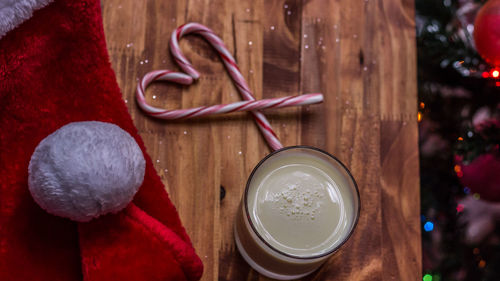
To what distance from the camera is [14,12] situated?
695 millimetres

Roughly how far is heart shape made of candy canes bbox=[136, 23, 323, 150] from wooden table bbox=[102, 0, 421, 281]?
19 mm

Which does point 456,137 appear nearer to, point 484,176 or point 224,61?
point 484,176

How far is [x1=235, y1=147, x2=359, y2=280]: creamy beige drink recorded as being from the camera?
73 cm

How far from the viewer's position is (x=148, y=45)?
34.5 inches

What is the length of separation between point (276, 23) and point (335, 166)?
0.31 m

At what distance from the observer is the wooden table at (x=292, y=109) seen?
85 cm

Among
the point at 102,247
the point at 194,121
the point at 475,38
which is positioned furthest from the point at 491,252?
the point at 102,247

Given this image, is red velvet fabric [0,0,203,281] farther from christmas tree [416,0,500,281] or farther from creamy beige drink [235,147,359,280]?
christmas tree [416,0,500,281]

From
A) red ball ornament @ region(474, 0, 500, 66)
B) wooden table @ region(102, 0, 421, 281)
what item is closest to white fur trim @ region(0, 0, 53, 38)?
wooden table @ region(102, 0, 421, 281)

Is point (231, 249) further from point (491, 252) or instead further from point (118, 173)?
point (491, 252)

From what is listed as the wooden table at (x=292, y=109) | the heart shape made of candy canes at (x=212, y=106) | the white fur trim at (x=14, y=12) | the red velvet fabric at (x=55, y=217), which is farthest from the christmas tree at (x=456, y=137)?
the white fur trim at (x=14, y=12)

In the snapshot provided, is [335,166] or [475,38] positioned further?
[475,38]

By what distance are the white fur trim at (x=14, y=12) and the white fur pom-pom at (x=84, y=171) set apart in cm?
17

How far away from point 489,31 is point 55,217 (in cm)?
78
